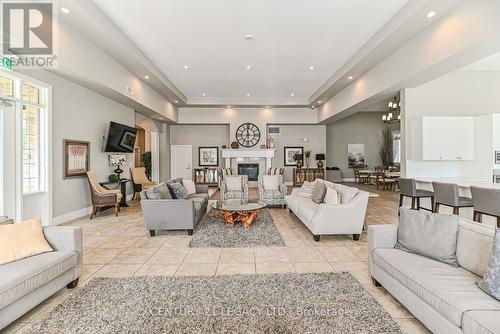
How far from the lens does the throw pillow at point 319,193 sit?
194 inches

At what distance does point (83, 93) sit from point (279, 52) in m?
4.56

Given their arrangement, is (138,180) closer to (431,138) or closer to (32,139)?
(32,139)

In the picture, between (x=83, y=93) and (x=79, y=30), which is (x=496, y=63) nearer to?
(x=79, y=30)

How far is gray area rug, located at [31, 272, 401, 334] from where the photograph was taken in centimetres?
204

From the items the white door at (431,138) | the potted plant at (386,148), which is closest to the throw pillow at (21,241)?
the white door at (431,138)

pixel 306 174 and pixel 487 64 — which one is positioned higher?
pixel 487 64

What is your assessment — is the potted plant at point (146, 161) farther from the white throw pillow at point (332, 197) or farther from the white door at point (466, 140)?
the white door at point (466, 140)

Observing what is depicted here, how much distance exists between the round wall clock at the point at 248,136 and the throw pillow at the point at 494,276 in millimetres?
9835

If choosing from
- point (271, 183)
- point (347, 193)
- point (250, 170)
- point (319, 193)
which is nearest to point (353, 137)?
point (250, 170)

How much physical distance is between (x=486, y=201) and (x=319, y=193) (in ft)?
7.97

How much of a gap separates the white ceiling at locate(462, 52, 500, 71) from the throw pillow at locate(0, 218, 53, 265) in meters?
8.19

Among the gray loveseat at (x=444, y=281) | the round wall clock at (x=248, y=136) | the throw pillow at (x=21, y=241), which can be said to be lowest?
the gray loveseat at (x=444, y=281)

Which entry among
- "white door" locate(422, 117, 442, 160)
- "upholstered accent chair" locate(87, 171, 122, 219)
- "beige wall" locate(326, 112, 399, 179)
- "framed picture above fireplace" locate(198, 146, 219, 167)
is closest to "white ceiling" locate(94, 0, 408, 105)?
"white door" locate(422, 117, 442, 160)

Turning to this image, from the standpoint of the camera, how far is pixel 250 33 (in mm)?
4895
